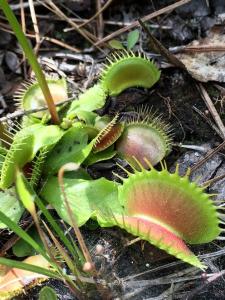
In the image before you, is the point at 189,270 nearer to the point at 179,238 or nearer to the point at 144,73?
the point at 179,238

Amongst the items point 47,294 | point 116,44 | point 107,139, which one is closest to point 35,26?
point 116,44

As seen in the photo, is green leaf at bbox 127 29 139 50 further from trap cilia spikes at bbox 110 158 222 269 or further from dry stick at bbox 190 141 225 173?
trap cilia spikes at bbox 110 158 222 269

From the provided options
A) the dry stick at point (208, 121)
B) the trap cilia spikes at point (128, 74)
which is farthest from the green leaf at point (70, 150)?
the dry stick at point (208, 121)

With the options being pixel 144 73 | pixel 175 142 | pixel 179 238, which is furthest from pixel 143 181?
pixel 144 73

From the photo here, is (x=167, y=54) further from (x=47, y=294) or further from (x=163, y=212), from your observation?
(x=47, y=294)

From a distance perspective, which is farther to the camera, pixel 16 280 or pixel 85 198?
pixel 85 198

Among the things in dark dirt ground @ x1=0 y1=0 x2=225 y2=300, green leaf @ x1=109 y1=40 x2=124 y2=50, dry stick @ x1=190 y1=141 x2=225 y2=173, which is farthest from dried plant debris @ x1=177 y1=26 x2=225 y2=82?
dry stick @ x1=190 y1=141 x2=225 y2=173
